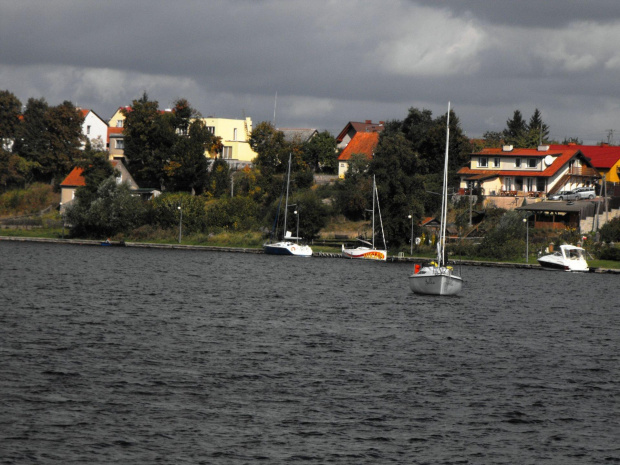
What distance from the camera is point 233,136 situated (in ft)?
524

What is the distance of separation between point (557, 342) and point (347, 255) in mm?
66413

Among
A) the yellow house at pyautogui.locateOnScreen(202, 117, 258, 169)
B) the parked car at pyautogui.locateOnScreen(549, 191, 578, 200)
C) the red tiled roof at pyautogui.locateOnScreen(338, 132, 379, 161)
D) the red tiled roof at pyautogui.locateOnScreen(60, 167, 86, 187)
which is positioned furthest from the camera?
the yellow house at pyautogui.locateOnScreen(202, 117, 258, 169)

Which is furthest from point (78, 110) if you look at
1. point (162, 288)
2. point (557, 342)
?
point (557, 342)

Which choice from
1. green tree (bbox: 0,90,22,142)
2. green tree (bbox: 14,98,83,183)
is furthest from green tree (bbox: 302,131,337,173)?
green tree (bbox: 0,90,22,142)

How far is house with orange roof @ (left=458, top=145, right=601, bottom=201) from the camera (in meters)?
129

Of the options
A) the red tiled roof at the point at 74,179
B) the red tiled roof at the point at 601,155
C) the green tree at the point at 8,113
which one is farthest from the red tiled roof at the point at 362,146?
the green tree at the point at 8,113

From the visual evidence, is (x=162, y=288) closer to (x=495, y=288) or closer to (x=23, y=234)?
(x=495, y=288)

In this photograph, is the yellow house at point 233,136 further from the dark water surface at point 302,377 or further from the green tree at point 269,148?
the dark water surface at point 302,377

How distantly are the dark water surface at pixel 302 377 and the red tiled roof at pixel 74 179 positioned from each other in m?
73.3

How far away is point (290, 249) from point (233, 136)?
160ft

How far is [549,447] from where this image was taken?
26.5m

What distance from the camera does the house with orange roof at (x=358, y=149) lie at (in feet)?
475

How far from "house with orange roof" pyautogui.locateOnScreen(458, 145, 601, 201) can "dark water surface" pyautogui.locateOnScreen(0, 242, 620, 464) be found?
5862 centimetres

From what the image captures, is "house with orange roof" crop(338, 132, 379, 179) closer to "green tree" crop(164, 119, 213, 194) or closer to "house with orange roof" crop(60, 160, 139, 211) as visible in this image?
"green tree" crop(164, 119, 213, 194)
